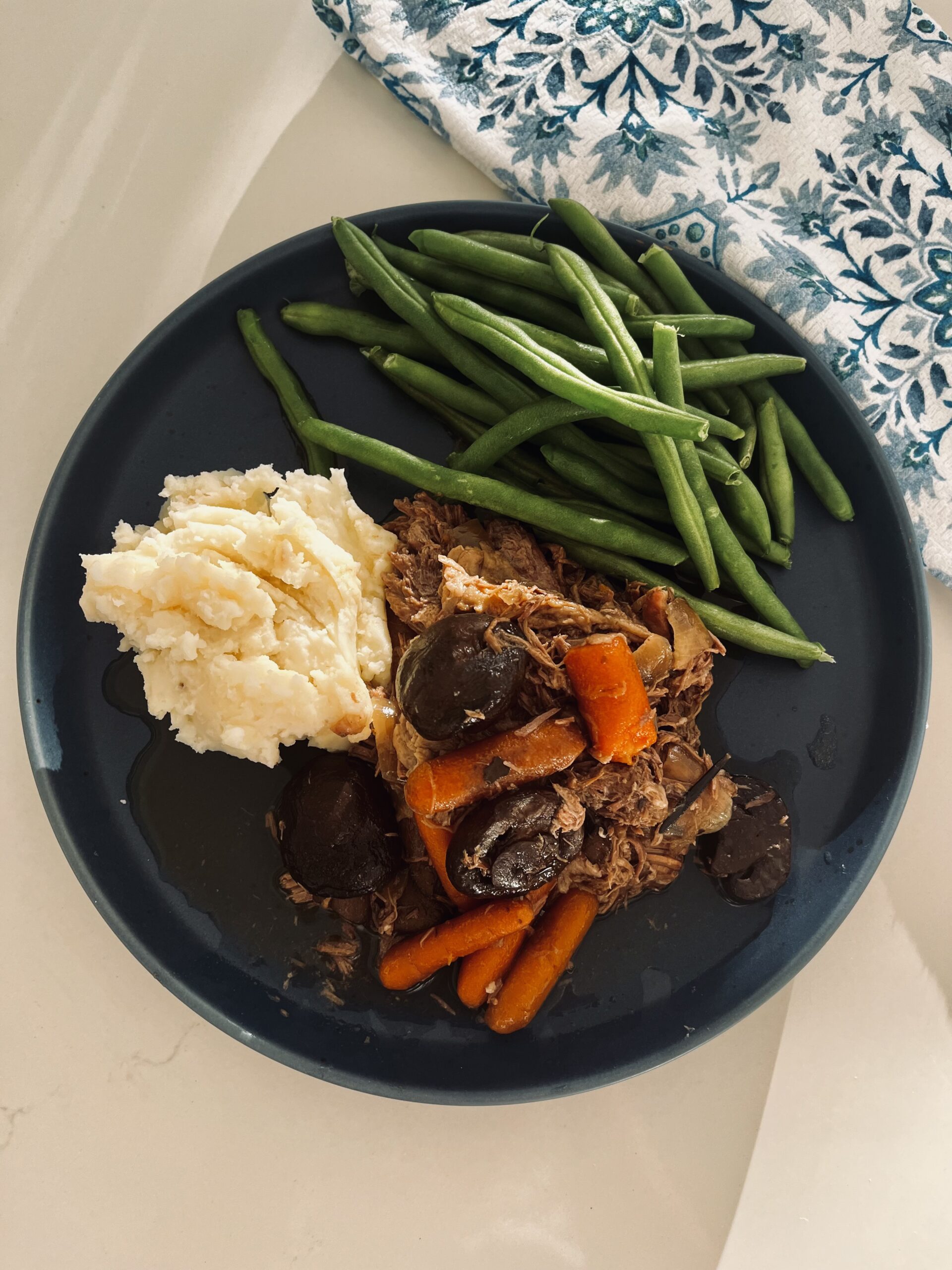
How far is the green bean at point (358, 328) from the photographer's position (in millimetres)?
3322

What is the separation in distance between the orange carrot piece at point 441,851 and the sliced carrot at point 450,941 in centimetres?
6

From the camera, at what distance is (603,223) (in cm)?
325

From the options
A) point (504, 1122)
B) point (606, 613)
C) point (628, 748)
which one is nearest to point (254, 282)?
point (606, 613)

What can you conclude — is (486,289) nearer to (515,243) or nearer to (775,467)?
(515,243)

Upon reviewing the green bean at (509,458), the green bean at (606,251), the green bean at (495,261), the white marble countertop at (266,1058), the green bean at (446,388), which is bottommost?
the white marble countertop at (266,1058)

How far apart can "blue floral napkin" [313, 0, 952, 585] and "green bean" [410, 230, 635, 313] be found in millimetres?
520

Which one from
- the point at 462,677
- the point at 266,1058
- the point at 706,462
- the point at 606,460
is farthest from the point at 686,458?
the point at 266,1058

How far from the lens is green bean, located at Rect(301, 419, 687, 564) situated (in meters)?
3.13

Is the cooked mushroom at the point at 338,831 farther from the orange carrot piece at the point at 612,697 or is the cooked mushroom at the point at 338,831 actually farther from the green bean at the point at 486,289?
the green bean at the point at 486,289

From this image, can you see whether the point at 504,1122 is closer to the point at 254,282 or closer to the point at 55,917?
the point at 55,917

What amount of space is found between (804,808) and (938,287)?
223cm

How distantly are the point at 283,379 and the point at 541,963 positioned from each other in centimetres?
254

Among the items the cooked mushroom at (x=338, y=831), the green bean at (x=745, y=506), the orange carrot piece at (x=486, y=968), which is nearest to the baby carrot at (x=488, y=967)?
the orange carrot piece at (x=486, y=968)

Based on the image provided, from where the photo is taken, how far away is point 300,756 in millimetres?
3326
